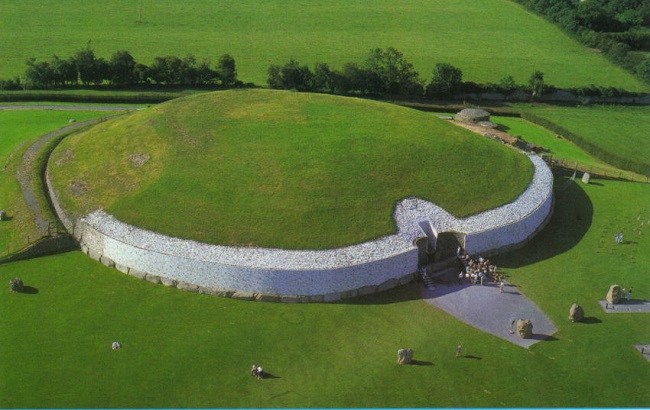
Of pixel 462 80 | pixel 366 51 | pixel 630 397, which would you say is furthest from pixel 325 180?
pixel 366 51

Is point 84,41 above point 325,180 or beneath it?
above

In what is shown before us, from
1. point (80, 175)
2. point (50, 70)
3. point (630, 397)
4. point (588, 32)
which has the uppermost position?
point (588, 32)

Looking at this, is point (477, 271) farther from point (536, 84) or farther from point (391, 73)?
point (536, 84)

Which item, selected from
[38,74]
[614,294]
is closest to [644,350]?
[614,294]

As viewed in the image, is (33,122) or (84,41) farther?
(84,41)

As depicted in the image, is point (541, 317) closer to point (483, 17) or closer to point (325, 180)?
point (325, 180)

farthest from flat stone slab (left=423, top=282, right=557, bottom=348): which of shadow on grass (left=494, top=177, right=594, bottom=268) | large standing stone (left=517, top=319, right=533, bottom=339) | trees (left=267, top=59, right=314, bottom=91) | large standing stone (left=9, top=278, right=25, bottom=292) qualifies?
trees (left=267, top=59, right=314, bottom=91)
